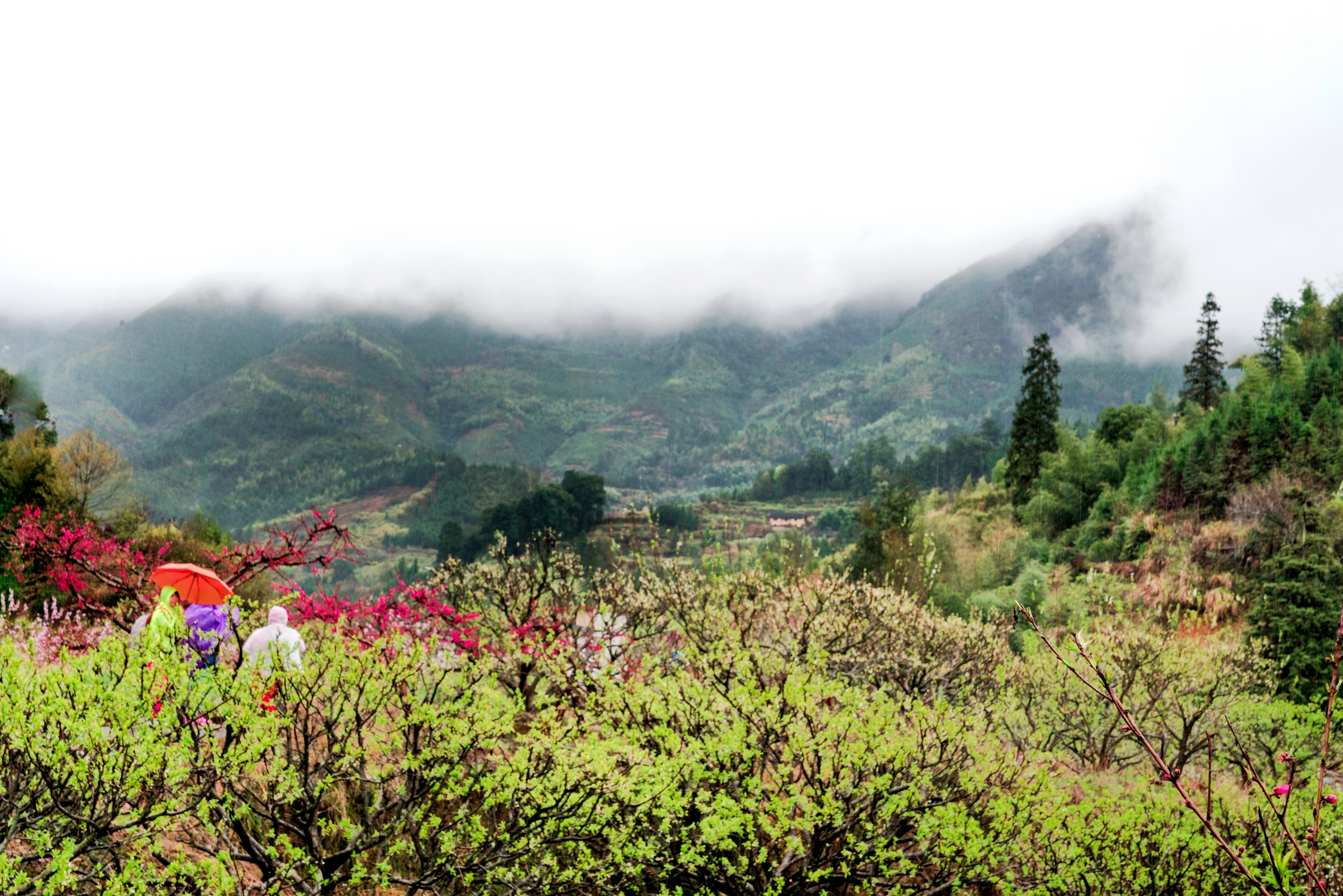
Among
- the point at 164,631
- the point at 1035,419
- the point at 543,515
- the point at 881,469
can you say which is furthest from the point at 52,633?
the point at 881,469

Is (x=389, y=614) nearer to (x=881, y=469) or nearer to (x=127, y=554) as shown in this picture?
(x=127, y=554)

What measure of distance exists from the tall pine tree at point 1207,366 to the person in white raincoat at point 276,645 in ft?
173

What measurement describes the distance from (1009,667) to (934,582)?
519 inches

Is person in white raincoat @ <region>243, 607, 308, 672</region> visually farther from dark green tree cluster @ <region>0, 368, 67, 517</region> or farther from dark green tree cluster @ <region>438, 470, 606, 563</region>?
dark green tree cluster @ <region>438, 470, 606, 563</region>

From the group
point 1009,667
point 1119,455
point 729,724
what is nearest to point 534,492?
point 1119,455

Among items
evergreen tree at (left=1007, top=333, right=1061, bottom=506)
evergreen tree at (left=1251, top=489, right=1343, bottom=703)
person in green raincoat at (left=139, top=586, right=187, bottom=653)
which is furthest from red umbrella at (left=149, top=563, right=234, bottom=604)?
evergreen tree at (left=1007, top=333, right=1061, bottom=506)

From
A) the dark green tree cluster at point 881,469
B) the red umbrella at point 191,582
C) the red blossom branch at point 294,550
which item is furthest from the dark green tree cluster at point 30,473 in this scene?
the dark green tree cluster at point 881,469

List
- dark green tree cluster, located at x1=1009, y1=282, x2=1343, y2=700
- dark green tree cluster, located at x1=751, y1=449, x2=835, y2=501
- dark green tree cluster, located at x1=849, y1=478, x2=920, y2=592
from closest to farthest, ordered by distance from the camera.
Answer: dark green tree cluster, located at x1=1009, y1=282, x2=1343, y2=700
dark green tree cluster, located at x1=849, y1=478, x2=920, y2=592
dark green tree cluster, located at x1=751, y1=449, x2=835, y2=501

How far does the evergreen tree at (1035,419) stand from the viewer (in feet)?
138

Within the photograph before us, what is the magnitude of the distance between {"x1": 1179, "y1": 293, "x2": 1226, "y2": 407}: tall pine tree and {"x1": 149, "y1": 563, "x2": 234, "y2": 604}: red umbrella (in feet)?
173

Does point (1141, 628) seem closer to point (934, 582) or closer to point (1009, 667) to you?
point (1009, 667)

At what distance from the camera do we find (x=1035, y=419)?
42375 millimetres

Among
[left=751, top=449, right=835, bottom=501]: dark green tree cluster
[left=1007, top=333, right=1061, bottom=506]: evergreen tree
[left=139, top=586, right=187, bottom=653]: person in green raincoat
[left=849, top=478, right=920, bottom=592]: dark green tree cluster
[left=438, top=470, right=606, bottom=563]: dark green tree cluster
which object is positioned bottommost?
[left=751, top=449, right=835, bottom=501]: dark green tree cluster

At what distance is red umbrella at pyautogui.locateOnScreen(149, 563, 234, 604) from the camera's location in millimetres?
5699
